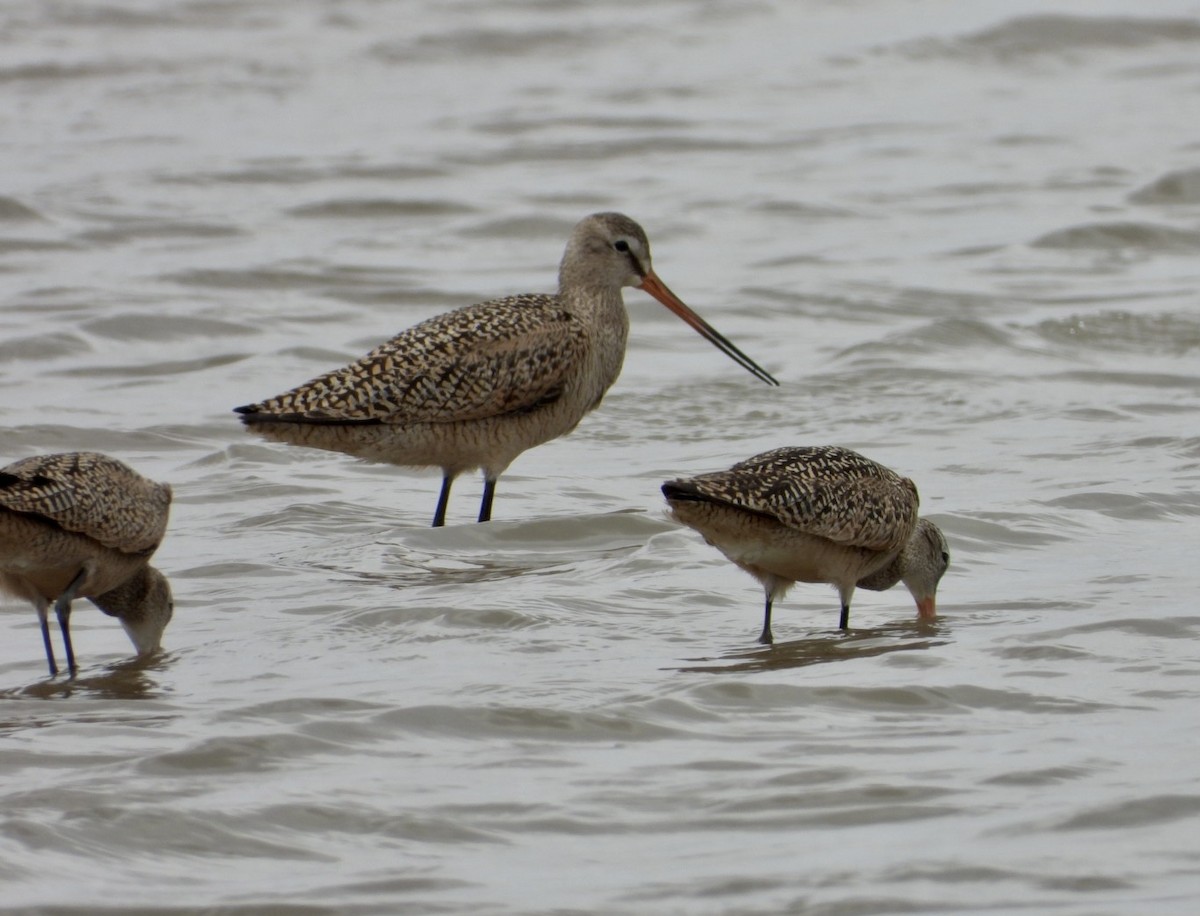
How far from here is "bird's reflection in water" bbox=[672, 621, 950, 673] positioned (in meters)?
5.40

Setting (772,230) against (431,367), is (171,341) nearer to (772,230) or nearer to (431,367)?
(431,367)

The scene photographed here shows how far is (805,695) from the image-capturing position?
16.5ft

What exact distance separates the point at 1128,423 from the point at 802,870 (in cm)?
487

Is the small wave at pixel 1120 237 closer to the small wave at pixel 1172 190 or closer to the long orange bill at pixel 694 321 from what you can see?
the small wave at pixel 1172 190

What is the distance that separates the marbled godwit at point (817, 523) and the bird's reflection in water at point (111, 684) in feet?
4.41

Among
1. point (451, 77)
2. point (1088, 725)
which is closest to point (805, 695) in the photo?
point (1088, 725)

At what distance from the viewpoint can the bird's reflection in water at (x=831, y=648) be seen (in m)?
5.40

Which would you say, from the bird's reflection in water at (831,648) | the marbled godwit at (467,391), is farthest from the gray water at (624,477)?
the marbled godwit at (467,391)

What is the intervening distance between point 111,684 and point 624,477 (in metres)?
2.87

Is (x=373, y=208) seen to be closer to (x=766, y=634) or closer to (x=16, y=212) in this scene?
(x=16, y=212)

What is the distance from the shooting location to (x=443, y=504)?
7195mm

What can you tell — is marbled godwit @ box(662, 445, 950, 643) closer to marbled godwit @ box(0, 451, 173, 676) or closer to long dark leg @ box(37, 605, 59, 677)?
marbled godwit @ box(0, 451, 173, 676)

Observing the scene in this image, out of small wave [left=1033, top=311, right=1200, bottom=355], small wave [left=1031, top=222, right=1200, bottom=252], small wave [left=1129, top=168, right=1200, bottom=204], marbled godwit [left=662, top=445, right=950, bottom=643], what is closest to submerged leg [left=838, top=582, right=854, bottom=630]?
marbled godwit [left=662, top=445, right=950, bottom=643]

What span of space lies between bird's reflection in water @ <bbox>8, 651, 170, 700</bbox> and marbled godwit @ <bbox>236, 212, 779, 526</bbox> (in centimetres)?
140
